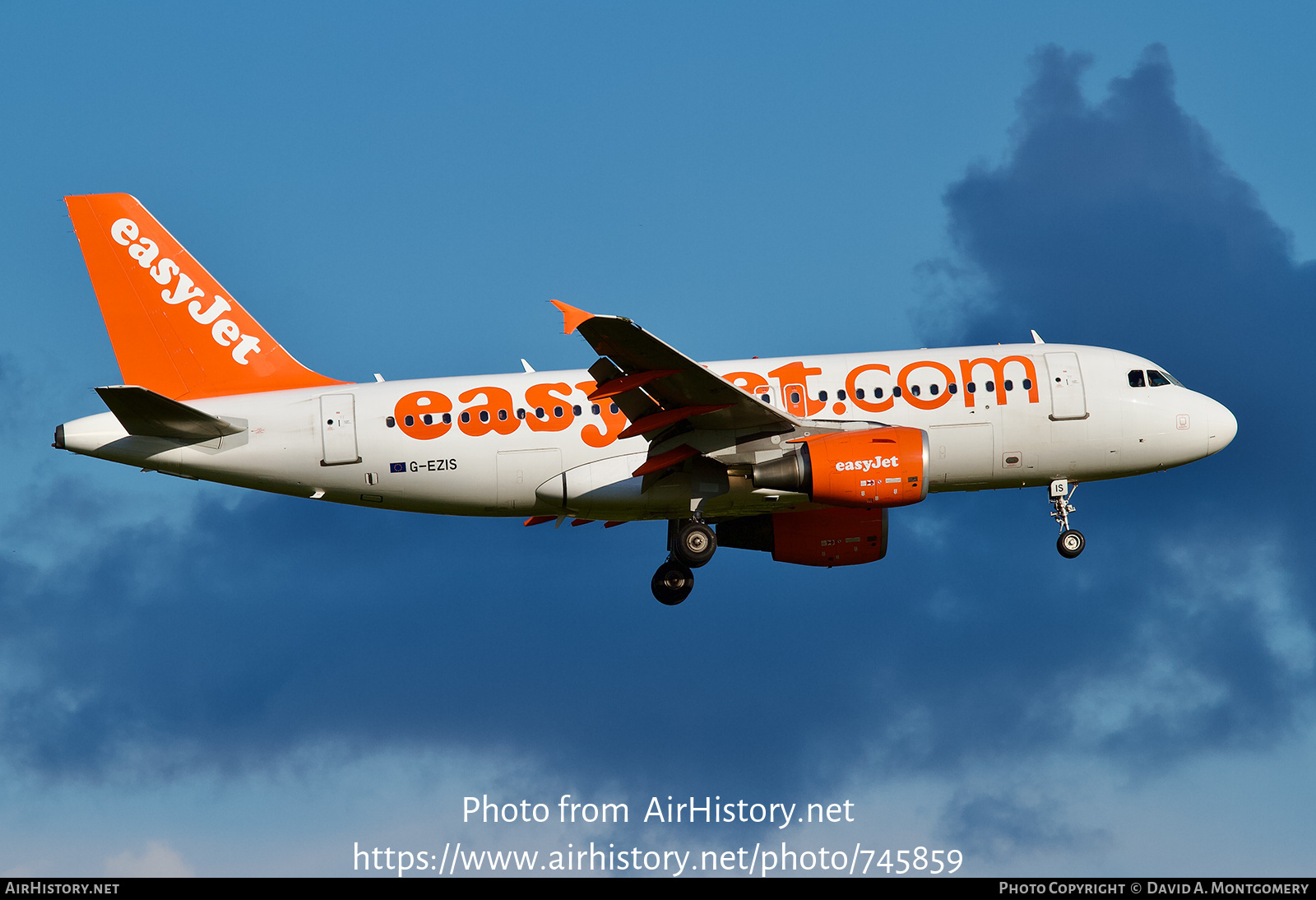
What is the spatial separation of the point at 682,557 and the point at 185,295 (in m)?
15.3

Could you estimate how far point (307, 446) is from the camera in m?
34.5

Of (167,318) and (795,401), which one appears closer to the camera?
(795,401)

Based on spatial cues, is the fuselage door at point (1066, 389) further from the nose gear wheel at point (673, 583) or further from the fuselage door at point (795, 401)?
the nose gear wheel at point (673, 583)

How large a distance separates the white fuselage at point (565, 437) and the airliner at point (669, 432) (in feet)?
0.15

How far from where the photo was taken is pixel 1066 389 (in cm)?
3531

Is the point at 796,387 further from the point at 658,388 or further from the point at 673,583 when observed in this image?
the point at 673,583

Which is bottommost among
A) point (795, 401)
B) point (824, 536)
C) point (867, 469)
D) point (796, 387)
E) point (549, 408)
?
point (867, 469)

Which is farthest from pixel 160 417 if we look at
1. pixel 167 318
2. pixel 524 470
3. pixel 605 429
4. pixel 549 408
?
pixel 605 429

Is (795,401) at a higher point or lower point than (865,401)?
higher

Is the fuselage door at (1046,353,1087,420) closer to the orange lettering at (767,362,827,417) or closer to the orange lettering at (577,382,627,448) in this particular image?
the orange lettering at (767,362,827,417)

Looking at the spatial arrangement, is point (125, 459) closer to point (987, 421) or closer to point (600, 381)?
point (600, 381)

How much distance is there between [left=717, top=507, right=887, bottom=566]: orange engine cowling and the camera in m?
38.0

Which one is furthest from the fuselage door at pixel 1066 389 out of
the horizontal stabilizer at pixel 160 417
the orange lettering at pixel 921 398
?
the horizontal stabilizer at pixel 160 417

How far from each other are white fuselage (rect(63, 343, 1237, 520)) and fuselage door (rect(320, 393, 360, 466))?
0.03m
